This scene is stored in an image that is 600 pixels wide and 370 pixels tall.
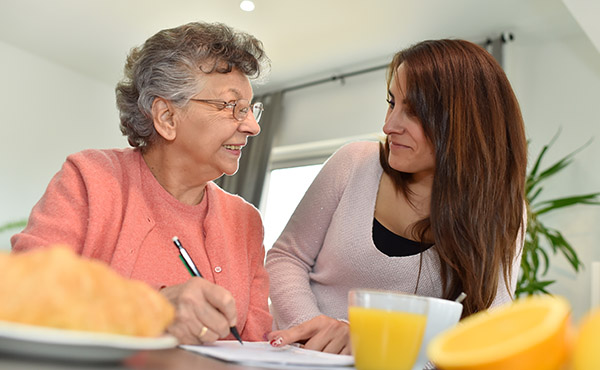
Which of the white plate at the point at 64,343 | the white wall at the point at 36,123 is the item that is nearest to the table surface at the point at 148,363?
the white plate at the point at 64,343

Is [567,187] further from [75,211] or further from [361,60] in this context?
[75,211]

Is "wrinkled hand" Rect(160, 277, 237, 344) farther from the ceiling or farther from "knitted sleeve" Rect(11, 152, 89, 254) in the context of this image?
the ceiling

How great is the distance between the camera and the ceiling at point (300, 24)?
4457 millimetres

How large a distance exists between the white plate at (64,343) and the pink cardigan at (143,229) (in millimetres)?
646

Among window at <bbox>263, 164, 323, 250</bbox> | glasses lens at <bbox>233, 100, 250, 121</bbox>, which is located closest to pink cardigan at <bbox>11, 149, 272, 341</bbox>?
glasses lens at <bbox>233, 100, 250, 121</bbox>

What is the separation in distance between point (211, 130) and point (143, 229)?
1.15 ft

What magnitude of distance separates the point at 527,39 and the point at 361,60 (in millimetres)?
1486

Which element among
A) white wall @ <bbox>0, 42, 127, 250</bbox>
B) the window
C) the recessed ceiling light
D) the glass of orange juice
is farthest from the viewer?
the window

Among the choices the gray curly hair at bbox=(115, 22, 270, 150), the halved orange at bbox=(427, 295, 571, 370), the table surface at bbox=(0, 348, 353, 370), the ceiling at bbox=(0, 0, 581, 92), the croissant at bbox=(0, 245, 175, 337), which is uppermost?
the ceiling at bbox=(0, 0, 581, 92)

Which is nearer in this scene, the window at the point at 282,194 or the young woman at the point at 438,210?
the young woman at the point at 438,210

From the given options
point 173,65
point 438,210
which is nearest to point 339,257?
point 438,210

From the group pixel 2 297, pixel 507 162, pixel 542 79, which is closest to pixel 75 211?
pixel 2 297

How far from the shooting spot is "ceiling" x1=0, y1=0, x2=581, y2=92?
4457mm

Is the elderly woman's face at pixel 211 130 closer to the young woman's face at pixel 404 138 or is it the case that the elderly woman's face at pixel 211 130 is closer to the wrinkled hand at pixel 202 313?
the young woman's face at pixel 404 138
